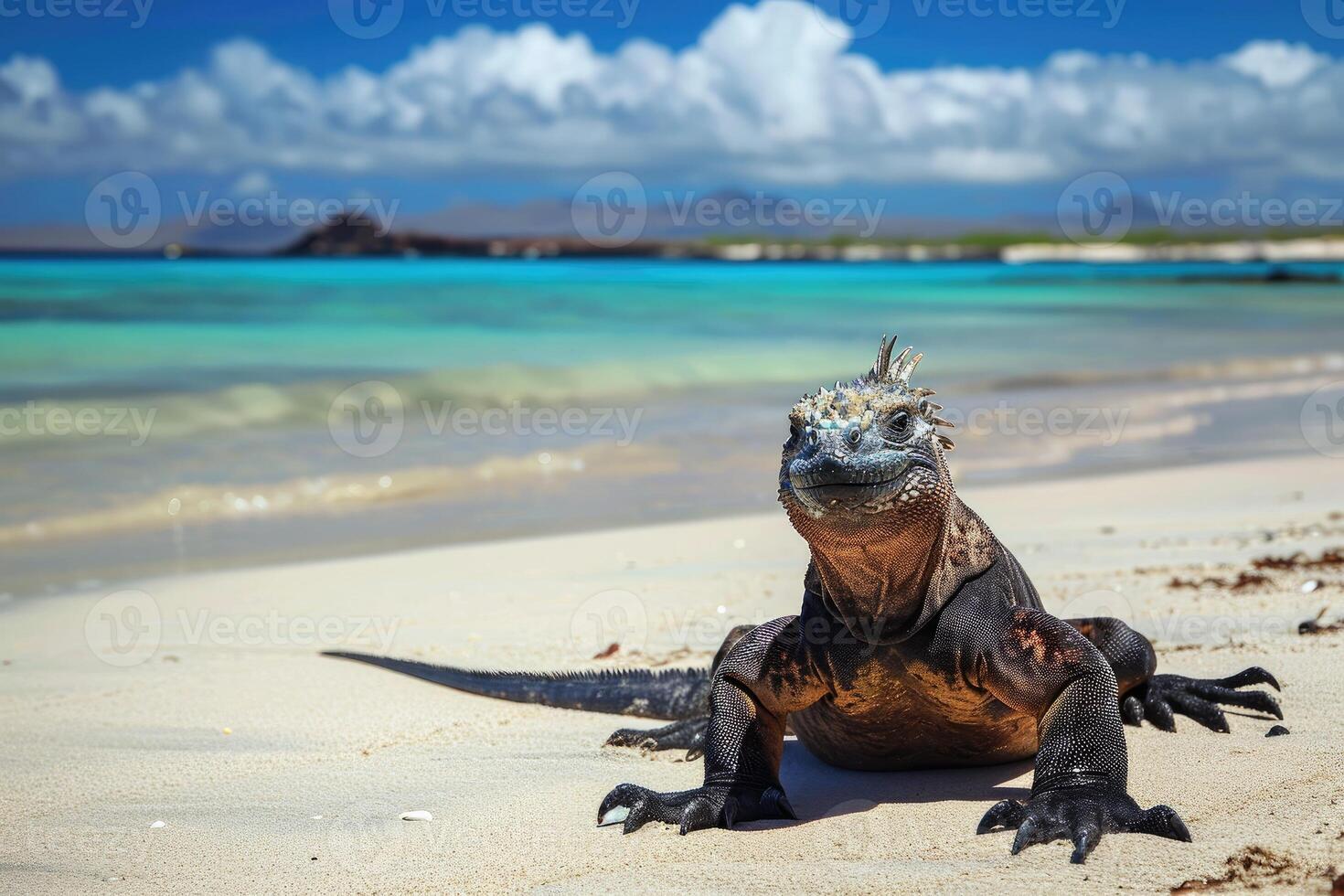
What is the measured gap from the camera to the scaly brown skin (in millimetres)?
3725

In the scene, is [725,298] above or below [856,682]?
above

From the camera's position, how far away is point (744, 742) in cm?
439

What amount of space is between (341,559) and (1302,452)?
32.7ft

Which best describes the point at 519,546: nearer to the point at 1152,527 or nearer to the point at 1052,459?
the point at 1152,527

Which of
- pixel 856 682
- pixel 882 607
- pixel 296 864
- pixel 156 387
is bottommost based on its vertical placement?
pixel 296 864

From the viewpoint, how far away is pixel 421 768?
16.7 feet

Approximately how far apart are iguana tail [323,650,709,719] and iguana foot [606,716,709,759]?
20cm

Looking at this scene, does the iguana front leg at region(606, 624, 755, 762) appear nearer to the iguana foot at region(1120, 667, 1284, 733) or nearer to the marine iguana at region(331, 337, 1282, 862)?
the marine iguana at region(331, 337, 1282, 862)

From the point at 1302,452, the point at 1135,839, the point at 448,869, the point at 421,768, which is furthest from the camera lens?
the point at 1302,452

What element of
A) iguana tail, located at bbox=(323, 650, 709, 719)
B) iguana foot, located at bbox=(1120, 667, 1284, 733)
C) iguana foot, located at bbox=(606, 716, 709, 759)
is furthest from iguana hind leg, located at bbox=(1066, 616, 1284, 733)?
iguana tail, located at bbox=(323, 650, 709, 719)

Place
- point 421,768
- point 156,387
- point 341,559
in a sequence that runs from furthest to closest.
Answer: point 156,387, point 341,559, point 421,768

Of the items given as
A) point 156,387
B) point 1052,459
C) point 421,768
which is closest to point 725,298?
point 156,387

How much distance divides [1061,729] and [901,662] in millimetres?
514

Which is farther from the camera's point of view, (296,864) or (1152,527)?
(1152,527)
